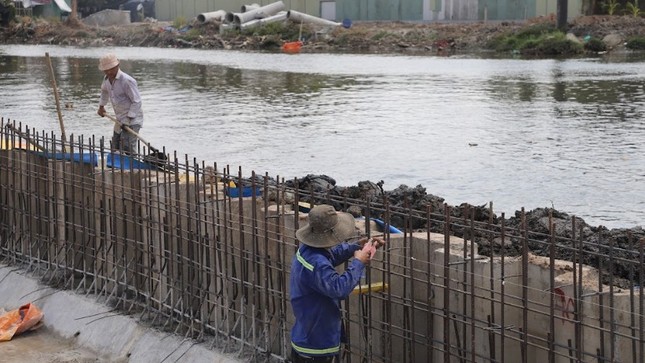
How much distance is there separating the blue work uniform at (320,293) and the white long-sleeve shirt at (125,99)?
772 centimetres

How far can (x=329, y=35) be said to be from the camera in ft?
208

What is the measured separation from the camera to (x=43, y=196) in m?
10.8

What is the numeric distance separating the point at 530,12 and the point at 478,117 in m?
42.7

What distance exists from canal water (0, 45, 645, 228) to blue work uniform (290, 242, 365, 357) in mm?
7726

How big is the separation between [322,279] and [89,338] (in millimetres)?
3647

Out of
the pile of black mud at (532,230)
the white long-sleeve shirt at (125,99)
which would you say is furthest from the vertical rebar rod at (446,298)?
the white long-sleeve shirt at (125,99)

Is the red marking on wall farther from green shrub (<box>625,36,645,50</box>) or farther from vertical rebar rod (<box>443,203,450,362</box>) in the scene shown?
green shrub (<box>625,36,645,50</box>)

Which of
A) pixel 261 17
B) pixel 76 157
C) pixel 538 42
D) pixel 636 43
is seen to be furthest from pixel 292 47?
pixel 76 157

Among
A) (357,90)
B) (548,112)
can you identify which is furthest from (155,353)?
(357,90)

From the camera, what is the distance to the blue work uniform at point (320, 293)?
245 inches

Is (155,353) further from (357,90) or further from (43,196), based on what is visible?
(357,90)

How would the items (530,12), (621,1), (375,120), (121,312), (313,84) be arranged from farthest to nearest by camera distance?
(530,12) → (621,1) → (313,84) → (375,120) → (121,312)

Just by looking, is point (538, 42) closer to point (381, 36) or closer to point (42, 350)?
point (381, 36)

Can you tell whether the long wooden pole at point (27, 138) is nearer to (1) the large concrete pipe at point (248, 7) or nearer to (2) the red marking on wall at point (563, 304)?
(2) the red marking on wall at point (563, 304)
